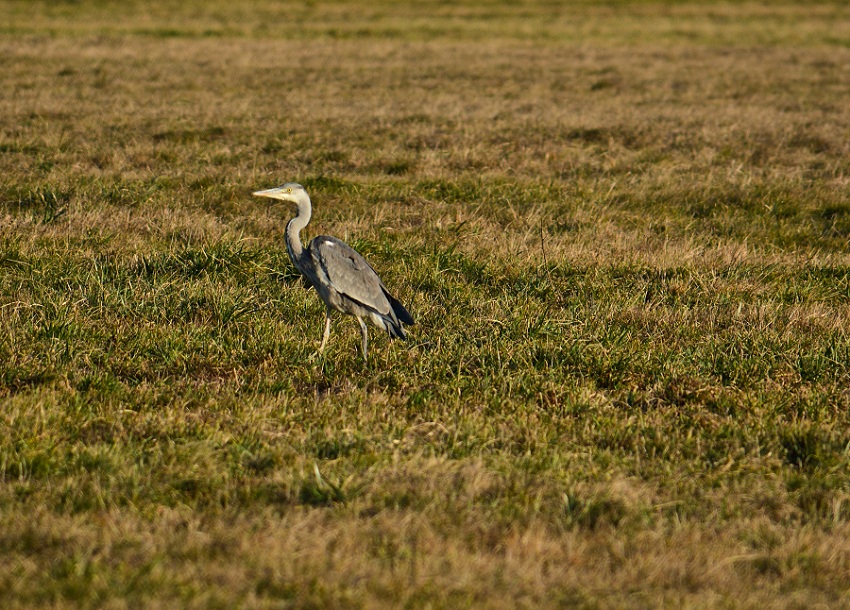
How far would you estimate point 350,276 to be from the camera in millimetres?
5781

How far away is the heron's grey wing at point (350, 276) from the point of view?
577cm

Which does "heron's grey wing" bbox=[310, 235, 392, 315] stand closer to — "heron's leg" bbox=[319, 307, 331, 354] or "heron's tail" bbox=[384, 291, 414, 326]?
"heron's tail" bbox=[384, 291, 414, 326]

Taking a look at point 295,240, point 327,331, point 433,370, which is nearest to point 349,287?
point 327,331

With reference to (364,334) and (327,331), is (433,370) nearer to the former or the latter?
(364,334)

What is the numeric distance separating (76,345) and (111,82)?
1459 centimetres

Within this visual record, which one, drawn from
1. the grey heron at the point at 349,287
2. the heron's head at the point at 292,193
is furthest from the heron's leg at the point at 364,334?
the heron's head at the point at 292,193

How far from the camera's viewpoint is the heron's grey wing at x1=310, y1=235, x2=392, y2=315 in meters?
5.77

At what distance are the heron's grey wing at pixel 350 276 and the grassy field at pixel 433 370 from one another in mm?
374

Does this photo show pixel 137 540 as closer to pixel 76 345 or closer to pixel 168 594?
pixel 168 594

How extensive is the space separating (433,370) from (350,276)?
79cm

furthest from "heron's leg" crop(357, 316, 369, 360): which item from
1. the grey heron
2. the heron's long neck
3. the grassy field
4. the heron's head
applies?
the heron's head

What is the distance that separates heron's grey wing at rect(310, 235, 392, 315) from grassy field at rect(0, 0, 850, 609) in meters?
0.37

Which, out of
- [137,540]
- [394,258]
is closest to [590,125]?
[394,258]

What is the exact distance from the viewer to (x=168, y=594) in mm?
3174
